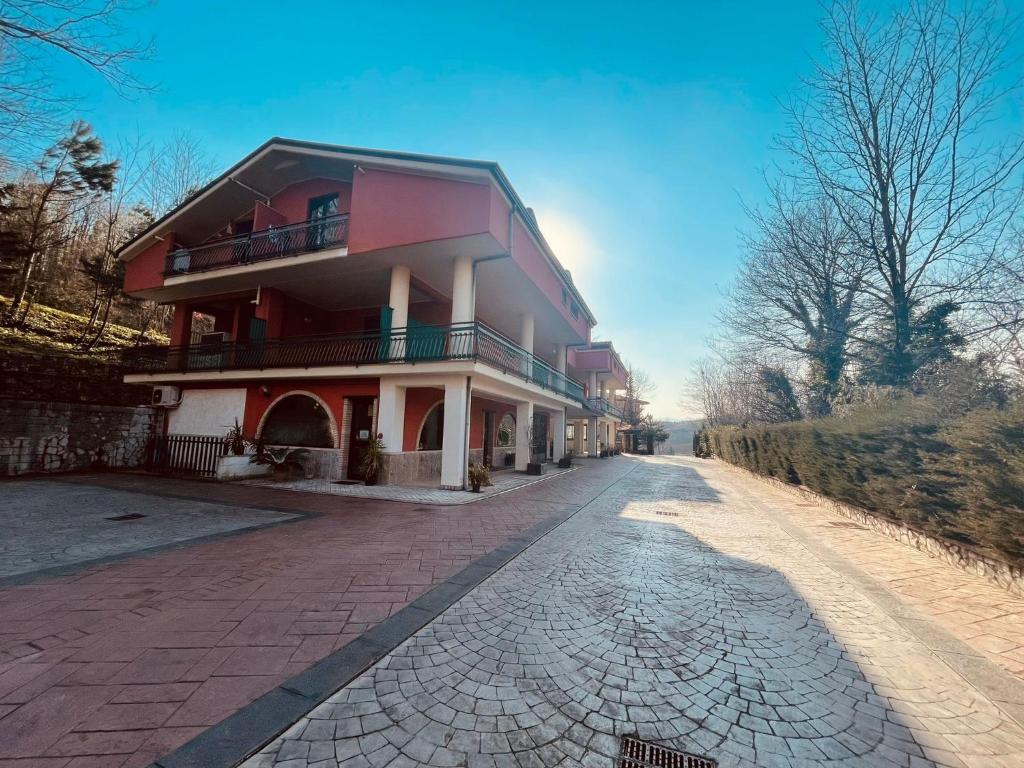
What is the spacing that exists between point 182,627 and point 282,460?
905 centimetres

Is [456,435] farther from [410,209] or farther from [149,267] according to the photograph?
[149,267]

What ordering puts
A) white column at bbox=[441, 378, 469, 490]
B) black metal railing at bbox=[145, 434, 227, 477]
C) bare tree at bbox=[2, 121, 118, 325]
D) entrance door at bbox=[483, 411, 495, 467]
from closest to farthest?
white column at bbox=[441, 378, 469, 490] < black metal railing at bbox=[145, 434, 227, 477] < bare tree at bbox=[2, 121, 118, 325] < entrance door at bbox=[483, 411, 495, 467]

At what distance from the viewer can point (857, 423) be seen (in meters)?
7.45

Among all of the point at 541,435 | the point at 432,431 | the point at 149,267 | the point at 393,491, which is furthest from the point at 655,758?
the point at 541,435

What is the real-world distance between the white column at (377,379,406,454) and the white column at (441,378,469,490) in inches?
60.9

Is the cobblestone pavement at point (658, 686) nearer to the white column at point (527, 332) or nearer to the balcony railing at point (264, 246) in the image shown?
the balcony railing at point (264, 246)

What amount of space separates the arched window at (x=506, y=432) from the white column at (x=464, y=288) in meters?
7.71

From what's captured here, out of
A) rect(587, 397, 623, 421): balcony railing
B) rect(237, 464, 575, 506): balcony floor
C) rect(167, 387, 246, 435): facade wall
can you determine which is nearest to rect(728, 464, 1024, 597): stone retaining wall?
rect(237, 464, 575, 506): balcony floor

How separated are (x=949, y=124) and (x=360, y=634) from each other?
1298 centimetres

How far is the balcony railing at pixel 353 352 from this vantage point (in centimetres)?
1027

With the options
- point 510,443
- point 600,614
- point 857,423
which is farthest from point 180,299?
point 857,423

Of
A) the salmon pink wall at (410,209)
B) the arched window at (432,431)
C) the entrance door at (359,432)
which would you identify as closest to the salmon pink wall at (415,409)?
the arched window at (432,431)

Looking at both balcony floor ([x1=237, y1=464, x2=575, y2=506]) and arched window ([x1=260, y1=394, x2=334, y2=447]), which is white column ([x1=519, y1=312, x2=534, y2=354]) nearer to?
balcony floor ([x1=237, y1=464, x2=575, y2=506])

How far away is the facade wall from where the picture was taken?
520 inches
